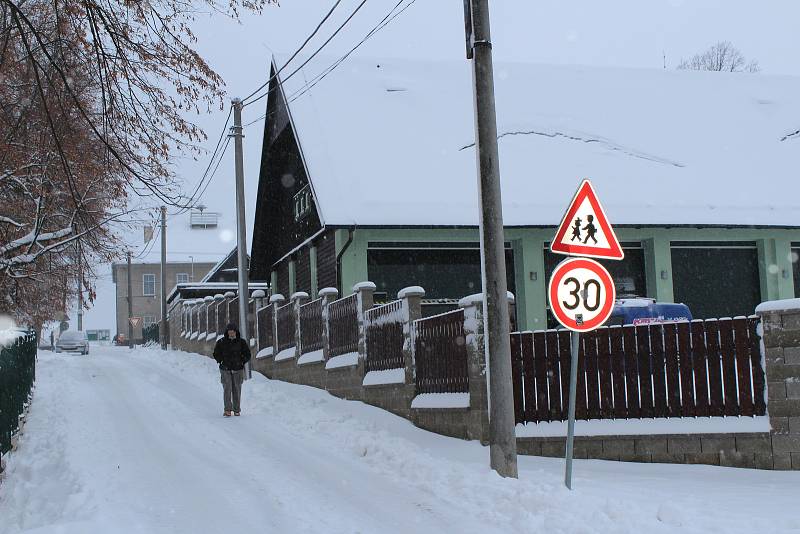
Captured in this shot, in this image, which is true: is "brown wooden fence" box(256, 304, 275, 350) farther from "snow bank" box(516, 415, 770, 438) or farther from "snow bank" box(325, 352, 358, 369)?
"snow bank" box(516, 415, 770, 438)

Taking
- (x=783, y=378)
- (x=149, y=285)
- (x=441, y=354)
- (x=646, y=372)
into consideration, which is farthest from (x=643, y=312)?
(x=149, y=285)

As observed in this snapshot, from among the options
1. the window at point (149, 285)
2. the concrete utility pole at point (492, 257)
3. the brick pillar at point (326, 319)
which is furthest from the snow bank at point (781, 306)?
the window at point (149, 285)

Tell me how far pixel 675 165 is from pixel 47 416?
17075 millimetres

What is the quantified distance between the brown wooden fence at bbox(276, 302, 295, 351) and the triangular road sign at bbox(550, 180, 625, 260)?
12.6m

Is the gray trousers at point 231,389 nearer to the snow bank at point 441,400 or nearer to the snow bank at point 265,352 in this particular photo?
the snow bank at point 441,400

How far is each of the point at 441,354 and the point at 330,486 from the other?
384 cm

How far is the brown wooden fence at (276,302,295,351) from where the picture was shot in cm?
2017

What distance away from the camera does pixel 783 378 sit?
931cm

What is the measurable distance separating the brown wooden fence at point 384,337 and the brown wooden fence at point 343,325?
68 centimetres

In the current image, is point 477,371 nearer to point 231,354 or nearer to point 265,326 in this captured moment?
point 231,354

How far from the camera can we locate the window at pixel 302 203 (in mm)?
24234

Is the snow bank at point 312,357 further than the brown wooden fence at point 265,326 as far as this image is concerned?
No

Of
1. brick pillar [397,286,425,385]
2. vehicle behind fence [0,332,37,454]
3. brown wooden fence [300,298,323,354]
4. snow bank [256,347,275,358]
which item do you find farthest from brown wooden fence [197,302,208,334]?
brick pillar [397,286,425,385]

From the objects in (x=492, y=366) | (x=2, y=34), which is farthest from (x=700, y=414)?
(x=2, y=34)
